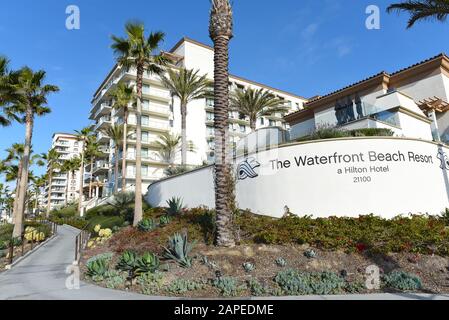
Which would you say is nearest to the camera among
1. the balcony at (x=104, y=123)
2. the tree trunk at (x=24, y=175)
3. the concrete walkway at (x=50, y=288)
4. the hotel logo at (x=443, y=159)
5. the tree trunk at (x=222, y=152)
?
Result: the concrete walkway at (x=50, y=288)

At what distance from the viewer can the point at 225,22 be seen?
12.5m

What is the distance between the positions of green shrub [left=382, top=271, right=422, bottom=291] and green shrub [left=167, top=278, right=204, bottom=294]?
495 cm

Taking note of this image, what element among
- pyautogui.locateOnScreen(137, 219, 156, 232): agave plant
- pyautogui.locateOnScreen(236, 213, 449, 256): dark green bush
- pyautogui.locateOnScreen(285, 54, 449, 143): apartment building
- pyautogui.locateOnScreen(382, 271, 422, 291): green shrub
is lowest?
pyautogui.locateOnScreen(382, 271, 422, 291): green shrub

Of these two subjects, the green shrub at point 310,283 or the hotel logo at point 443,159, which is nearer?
the green shrub at point 310,283

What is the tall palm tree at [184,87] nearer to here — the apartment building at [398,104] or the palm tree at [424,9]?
the apartment building at [398,104]

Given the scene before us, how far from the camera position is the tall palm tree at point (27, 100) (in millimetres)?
21891

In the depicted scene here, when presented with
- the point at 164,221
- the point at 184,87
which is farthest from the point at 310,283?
the point at 184,87

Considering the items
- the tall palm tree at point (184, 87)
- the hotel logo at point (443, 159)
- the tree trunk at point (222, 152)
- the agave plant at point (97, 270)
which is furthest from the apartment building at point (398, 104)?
the agave plant at point (97, 270)

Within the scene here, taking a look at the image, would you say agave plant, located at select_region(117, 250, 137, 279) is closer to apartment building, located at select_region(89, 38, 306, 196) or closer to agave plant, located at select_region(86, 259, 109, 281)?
agave plant, located at select_region(86, 259, 109, 281)

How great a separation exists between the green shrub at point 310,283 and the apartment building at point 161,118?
136 ft

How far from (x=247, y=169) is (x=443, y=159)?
9415 mm

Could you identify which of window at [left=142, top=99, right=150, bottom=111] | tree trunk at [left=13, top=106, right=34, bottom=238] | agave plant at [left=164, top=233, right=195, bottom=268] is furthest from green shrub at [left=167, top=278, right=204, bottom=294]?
window at [left=142, top=99, right=150, bottom=111]

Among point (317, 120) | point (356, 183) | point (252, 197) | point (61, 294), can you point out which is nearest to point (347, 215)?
point (356, 183)

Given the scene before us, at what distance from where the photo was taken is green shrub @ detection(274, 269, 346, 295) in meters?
8.02
